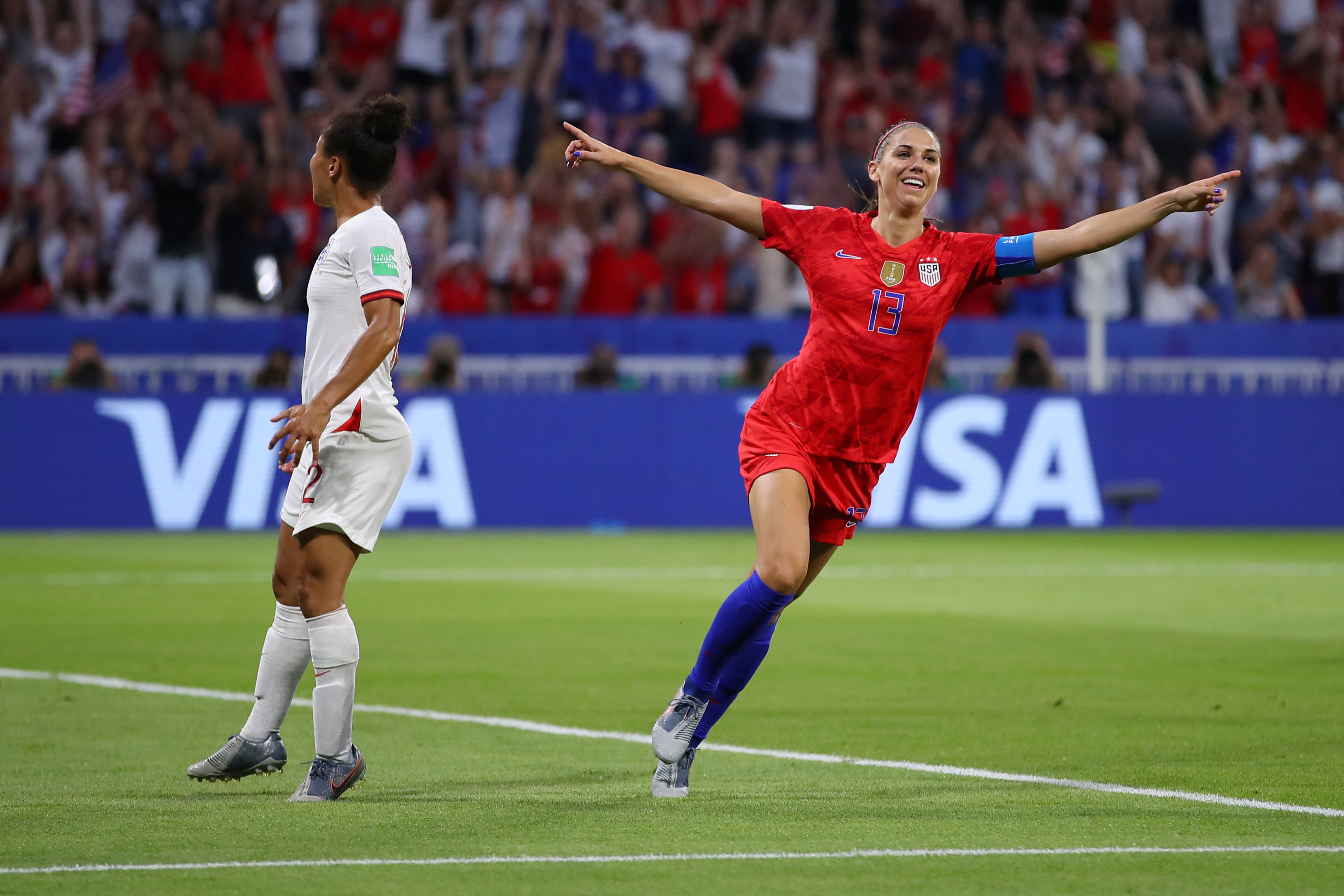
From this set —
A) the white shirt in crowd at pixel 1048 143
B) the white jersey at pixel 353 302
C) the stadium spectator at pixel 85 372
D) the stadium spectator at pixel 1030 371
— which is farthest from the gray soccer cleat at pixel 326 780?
the white shirt in crowd at pixel 1048 143

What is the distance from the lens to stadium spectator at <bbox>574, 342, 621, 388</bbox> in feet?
63.8

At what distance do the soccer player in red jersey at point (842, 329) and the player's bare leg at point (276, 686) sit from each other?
4.27 ft

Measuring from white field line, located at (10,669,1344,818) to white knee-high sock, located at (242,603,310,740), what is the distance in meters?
1.57

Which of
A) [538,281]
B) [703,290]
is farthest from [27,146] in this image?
[703,290]

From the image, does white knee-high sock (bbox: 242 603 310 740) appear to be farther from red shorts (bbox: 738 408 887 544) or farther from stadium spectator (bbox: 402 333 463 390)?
stadium spectator (bbox: 402 333 463 390)

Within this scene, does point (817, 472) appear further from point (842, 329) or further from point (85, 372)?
point (85, 372)

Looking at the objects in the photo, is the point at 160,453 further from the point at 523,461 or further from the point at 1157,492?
the point at 1157,492

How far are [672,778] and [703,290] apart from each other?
15.0 meters

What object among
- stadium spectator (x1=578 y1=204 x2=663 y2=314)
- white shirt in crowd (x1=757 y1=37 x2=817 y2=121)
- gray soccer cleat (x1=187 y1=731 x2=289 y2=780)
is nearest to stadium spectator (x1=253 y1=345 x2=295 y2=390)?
stadium spectator (x1=578 y1=204 x2=663 y2=314)

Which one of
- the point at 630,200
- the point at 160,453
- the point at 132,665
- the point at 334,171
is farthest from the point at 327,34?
the point at 334,171

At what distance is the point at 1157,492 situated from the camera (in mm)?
19766

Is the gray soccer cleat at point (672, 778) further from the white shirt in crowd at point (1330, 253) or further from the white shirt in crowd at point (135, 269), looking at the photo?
the white shirt in crowd at point (1330, 253)

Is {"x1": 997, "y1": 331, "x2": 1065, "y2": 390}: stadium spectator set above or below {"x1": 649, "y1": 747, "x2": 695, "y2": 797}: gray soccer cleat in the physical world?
above

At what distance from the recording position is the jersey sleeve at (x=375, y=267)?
20.8 feet
